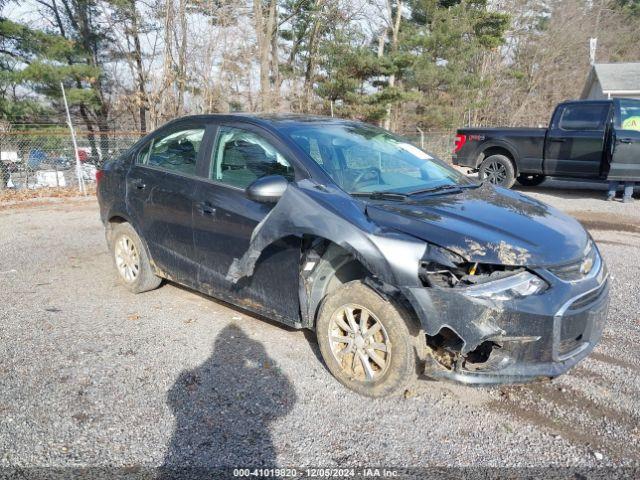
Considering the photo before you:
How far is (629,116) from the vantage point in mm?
9656

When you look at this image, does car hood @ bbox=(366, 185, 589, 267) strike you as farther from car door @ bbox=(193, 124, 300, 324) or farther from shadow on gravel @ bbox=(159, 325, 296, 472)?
shadow on gravel @ bbox=(159, 325, 296, 472)

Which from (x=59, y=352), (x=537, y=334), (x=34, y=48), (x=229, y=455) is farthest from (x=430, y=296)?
(x=34, y=48)

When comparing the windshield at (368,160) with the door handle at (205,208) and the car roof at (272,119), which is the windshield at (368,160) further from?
the door handle at (205,208)

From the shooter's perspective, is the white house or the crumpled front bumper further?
the white house

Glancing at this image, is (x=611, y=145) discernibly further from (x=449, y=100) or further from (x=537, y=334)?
(x=449, y=100)

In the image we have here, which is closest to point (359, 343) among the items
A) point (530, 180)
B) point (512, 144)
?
point (512, 144)

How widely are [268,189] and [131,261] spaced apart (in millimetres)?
2335

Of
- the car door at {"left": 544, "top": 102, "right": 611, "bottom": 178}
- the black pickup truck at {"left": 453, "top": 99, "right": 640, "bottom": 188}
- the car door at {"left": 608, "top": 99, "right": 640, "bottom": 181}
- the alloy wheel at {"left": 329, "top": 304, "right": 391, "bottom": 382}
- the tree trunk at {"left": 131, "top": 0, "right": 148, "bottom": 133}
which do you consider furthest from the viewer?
the tree trunk at {"left": 131, "top": 0, "right": 148, "bottom": 133}

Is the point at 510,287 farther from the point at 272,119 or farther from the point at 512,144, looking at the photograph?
the point at 512,144

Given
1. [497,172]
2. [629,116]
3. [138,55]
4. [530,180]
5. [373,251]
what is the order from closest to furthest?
[373,251] < [629,116] < [497,172] < [530,180] < [138,55]

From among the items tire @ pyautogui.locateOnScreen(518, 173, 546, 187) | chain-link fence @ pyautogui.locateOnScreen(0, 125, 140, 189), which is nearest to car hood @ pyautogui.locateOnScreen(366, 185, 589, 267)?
tire @ pyautogui.locateOnScreen(518, 173, 546, 187)

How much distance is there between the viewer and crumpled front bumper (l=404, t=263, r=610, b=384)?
262 cm

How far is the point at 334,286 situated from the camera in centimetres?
332

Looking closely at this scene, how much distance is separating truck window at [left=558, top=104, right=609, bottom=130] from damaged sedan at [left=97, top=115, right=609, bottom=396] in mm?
7513
